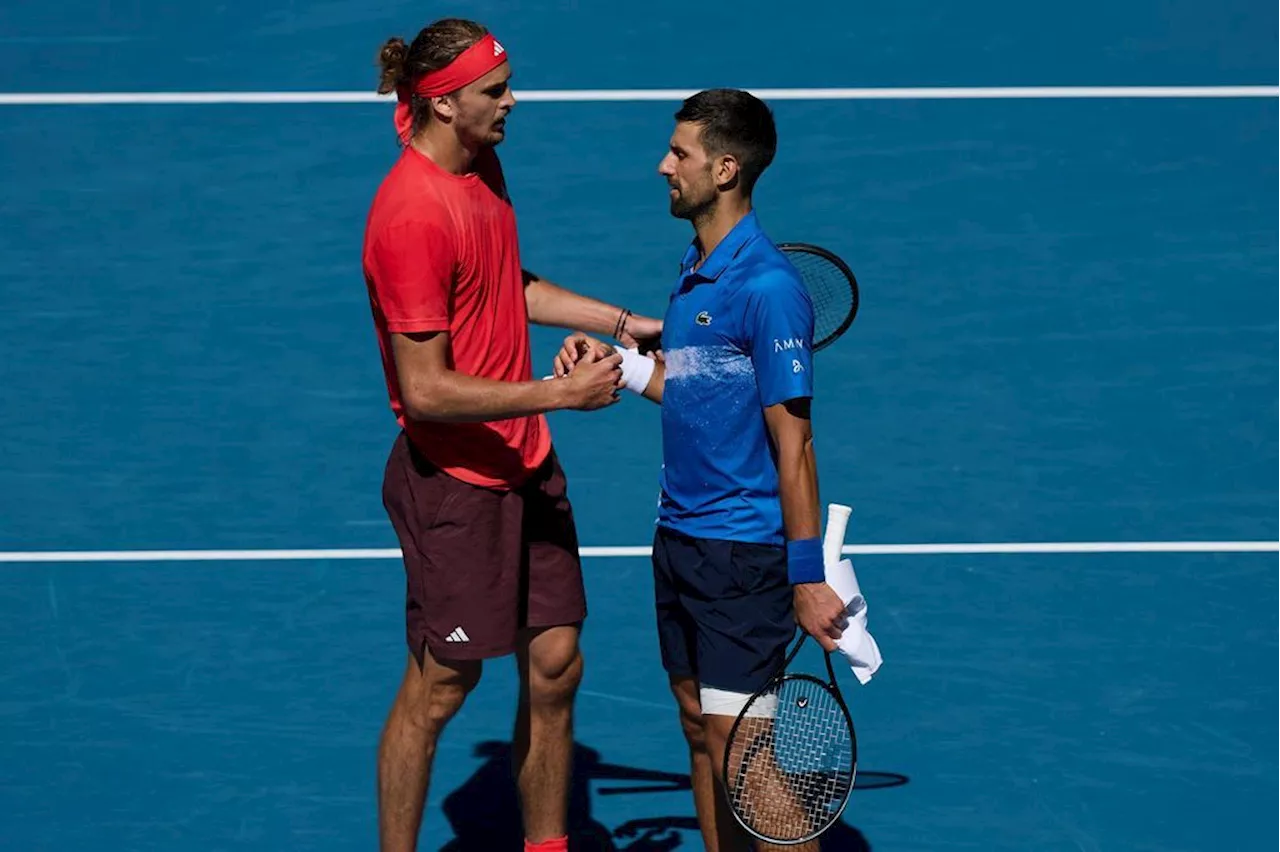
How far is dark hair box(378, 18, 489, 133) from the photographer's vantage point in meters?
5.17

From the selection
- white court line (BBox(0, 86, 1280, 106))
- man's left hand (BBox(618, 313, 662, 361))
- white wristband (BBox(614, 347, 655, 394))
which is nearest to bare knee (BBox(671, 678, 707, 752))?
white wristband (BBox(614, 347, 655, 394))

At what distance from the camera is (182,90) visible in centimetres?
984

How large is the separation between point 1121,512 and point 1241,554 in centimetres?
47

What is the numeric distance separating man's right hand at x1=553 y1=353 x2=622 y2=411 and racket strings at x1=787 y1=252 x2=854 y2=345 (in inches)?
33.0

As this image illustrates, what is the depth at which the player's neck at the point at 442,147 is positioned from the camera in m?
5.26

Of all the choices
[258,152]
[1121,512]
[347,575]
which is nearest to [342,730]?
[347,575]

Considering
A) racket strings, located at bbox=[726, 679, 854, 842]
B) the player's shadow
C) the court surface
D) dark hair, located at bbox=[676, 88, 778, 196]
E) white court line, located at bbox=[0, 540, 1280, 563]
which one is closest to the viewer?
dark hair, located at bbox=[676, 88, 778, 196]

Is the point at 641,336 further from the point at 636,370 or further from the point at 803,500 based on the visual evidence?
the point at 803,500

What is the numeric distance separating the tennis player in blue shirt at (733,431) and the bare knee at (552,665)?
372mm

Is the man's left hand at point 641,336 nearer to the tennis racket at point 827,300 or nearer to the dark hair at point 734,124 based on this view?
the tennis racket at point 827,300

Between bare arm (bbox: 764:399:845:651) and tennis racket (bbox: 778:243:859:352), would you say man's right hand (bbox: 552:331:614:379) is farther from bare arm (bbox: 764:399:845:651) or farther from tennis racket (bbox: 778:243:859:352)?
tennis racket (bbox: 778:243:859:352)

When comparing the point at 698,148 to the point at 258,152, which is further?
the point at 258,152

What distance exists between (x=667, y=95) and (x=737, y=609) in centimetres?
517

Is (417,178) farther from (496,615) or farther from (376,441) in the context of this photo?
(376,441)
